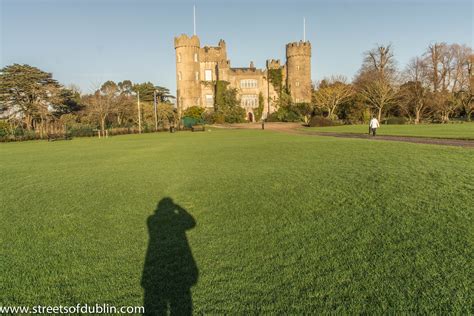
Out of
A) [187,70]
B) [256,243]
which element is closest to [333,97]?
[187,70]

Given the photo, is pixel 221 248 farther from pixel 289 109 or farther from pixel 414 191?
pixel 289 109

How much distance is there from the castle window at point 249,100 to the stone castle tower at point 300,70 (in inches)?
295

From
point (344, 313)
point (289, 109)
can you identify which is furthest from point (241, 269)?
point (289, 109)

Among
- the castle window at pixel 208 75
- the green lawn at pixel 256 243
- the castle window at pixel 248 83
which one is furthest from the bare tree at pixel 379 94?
the green lawn at pixel 256 243

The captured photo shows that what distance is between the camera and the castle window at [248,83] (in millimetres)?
63250

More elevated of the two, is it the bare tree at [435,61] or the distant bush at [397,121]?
the bare tree at [435,61]

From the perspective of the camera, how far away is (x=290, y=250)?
419 cm

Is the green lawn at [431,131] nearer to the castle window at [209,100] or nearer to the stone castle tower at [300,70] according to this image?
the stone castle tower at [300,70]

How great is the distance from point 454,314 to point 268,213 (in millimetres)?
3226

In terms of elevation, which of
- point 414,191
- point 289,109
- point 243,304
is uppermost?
point 289,109

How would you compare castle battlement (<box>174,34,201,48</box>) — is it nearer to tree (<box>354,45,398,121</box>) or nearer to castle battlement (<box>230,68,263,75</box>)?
castle battlement (<box>230,68,263,75</box>)

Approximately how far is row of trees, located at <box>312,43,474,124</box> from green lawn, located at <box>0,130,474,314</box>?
159 ft

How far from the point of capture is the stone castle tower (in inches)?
2434

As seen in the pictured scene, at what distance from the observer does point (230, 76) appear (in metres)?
62.5
